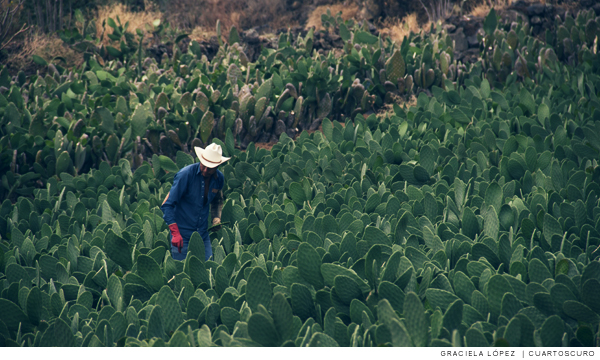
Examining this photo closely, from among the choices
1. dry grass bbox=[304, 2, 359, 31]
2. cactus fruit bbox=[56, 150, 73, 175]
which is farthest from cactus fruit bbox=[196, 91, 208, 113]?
dry grass bbox=[304, 2, 359, 31]

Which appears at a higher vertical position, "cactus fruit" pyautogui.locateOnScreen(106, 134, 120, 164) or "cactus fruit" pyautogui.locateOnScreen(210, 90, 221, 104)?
"cactus fruit" pyautogui.locateOnScreen(210, 90, 221, 104)

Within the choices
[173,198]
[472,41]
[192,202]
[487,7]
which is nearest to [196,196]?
[192,202]

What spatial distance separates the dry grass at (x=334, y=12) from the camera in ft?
53.8

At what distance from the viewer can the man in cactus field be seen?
14.0 ft

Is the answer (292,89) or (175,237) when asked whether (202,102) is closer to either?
(292,89)

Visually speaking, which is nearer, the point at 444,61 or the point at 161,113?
the point at 161,113

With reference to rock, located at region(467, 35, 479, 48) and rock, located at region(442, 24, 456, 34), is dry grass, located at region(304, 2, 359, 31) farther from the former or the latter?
rock, located at region(467, 35, 479, 48)

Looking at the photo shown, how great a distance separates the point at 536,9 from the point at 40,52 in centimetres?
1230

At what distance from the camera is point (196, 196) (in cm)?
445

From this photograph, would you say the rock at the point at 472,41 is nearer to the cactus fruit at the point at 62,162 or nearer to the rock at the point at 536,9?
the rock at the point at 536,9

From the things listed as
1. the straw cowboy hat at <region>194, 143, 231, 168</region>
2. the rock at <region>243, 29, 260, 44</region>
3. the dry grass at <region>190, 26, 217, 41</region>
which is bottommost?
the dry grass at <region>190, 26, 217, 41</region>

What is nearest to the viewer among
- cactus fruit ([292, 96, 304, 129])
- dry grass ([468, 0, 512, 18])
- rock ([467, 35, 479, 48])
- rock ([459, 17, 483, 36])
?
cactus fruit ([292, 96, 304, 129])

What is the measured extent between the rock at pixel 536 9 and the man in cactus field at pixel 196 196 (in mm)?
11047

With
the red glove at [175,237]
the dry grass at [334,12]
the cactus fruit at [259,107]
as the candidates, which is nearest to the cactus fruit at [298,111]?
the cactus fruit at [259,107]
